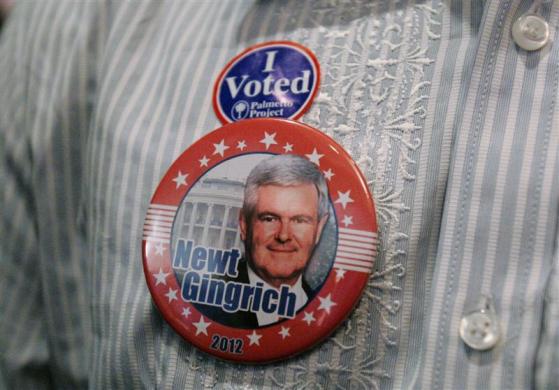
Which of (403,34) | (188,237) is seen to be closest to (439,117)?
(403,34)

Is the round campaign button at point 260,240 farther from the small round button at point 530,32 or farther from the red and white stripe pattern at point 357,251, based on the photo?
the small round button at point 530,32

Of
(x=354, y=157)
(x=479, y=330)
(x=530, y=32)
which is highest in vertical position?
(x=530, y=32)

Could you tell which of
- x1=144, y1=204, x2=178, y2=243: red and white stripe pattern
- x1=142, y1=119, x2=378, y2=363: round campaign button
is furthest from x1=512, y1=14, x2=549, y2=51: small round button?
x1=144, y1=204, x2=178, y2=243: red and white stripe pattern

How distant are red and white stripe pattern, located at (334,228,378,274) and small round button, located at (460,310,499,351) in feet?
0.25

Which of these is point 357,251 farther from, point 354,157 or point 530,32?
point 530,32

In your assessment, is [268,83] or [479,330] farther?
[268,83]

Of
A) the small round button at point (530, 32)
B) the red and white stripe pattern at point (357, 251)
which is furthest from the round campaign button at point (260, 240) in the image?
the small round button at point (530, 32)

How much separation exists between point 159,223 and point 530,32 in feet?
1.07

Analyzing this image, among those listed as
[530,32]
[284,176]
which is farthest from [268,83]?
[530,32]

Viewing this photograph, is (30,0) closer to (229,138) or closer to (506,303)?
(229,138)

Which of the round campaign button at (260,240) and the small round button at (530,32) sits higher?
the small round button at (530,32)

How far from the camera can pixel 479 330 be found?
1.42 ft

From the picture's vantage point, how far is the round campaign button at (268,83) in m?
0.54

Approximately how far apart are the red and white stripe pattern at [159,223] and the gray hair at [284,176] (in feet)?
0.22
